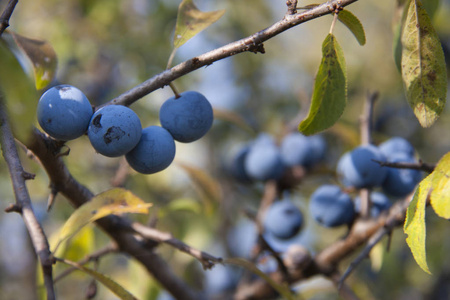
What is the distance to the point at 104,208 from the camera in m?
0.84

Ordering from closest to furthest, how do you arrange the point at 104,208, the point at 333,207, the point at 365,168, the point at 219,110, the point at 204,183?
the point at 104,208
the point at 365,168
the point at 333,207
the point at 204,183
the point at 219,110

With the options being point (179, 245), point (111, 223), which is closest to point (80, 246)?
point (111, 223)

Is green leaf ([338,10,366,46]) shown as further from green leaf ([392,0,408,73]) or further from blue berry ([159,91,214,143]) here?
blue berry ([159,91,214,143])

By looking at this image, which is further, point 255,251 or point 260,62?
point 260,62

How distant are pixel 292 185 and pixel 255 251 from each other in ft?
1.21

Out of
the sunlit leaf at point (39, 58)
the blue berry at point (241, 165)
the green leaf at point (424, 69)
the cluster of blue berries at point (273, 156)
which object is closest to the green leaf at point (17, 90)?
the sunlit leaf at point (39, 58)

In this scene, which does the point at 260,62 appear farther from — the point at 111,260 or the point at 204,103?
the point at 204,103

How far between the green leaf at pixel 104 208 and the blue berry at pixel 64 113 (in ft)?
0.41

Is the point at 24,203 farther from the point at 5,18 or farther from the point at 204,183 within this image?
the point at 204,183

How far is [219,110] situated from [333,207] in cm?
61

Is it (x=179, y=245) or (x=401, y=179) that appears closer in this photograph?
(x=179, y=245)

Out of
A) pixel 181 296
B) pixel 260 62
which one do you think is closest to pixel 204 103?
pixel 181 296

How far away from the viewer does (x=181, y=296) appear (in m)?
1.38

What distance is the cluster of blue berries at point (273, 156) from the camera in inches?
68.3
